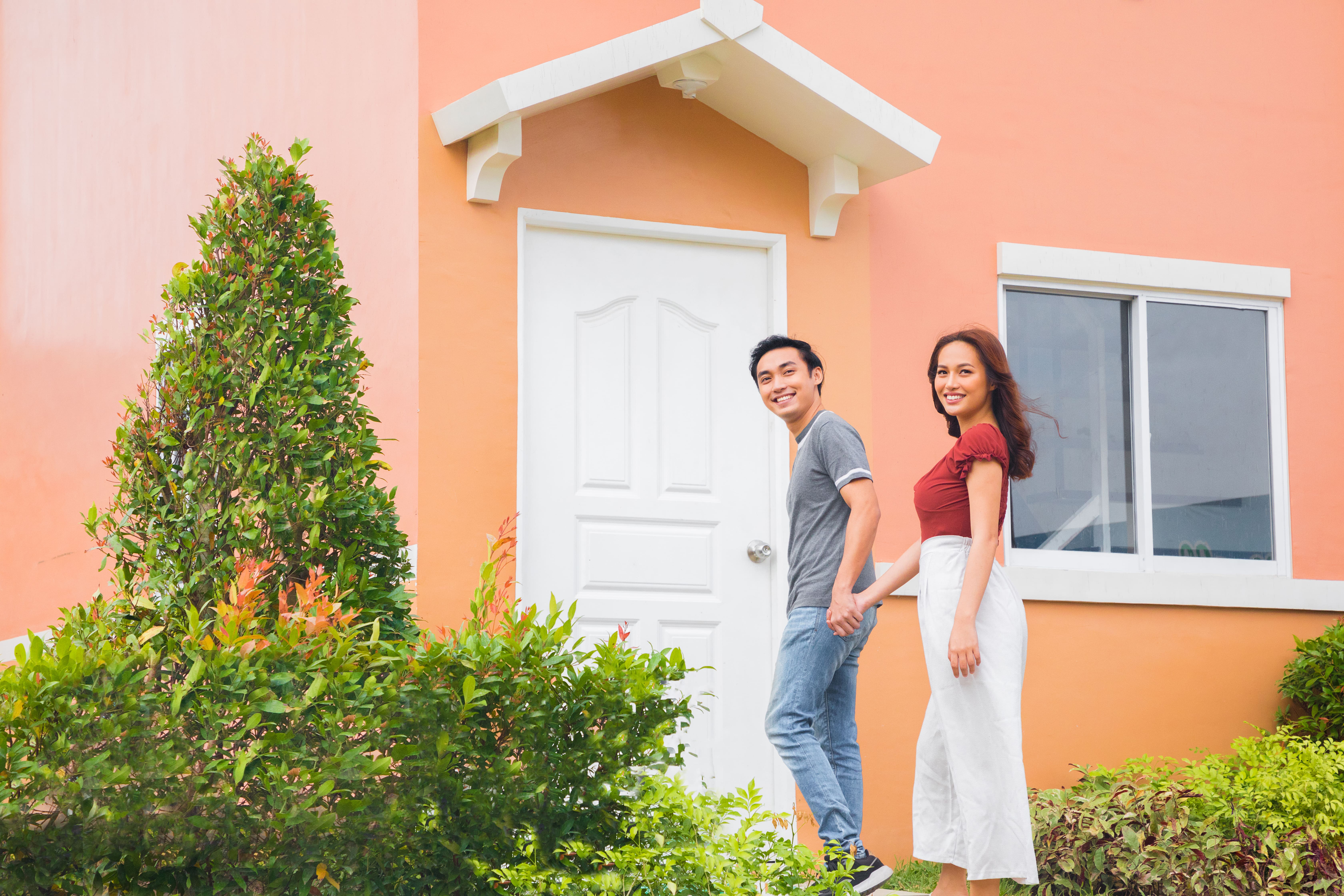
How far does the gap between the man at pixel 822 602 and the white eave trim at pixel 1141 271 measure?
207cm

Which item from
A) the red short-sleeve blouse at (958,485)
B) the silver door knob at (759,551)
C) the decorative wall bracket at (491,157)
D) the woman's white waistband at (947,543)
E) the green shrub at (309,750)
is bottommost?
the green shrub at (309,750)

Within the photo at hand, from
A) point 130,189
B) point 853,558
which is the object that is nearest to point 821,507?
point 853,558

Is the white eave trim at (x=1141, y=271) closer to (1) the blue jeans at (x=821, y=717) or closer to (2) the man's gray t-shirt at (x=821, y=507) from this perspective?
(2) the man's gray t-shirt at (x=821, y=507)

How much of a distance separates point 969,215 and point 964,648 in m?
2.98

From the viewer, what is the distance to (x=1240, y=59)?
21.9 ft

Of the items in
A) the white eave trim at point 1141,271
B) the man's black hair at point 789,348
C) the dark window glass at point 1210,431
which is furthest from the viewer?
the dark window glass at point 1210,431

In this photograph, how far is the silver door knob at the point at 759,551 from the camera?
5500 millimetres

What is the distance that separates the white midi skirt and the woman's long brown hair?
1.09 ft

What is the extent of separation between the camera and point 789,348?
4520mm

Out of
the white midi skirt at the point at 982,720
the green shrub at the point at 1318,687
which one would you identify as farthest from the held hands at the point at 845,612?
the green shrub at the point at 1318,687

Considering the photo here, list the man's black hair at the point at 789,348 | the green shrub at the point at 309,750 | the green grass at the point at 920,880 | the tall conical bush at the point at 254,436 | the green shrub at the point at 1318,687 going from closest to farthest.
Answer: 1. the green shrub at the point at 309,750
2. the tall conical bush at the point at 254,436
3. the man's black hair at the point at 789,348
4. the green grass at the point at 920,880
5. the green shrub at the point at 1318,687

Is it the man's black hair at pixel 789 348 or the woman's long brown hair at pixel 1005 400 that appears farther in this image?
the man's black hair at pixel 789 348

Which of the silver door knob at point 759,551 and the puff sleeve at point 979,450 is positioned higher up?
the puff sleeve at point 979,450

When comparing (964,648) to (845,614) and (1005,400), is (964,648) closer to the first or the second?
(845,614)
